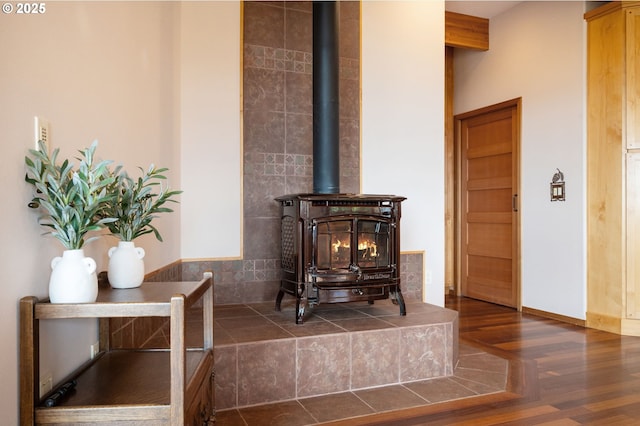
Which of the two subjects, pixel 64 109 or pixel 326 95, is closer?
pixel 64 109

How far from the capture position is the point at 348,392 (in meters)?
2.44

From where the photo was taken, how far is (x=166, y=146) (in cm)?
278

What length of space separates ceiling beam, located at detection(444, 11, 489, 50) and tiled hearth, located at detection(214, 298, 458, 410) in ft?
10.0

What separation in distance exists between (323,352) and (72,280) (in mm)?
1494

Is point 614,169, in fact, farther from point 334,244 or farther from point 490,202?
point 334,244

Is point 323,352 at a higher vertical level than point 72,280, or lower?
lower

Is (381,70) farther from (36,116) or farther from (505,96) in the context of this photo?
(36,116)

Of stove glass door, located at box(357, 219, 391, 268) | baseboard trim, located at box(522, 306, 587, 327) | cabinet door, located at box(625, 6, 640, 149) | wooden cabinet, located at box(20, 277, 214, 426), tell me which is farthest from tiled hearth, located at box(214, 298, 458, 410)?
cabinet door, located at box(625, 6, 640, 149)

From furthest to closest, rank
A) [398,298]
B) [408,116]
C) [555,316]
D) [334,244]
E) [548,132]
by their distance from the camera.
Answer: [548,132], [555,316], [408,116], [398,298], [334,244]

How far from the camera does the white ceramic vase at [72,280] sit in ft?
3.88

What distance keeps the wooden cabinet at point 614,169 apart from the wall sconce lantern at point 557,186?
0.82ft

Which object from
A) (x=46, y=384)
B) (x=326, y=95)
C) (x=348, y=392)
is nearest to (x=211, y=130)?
(x=326, y=95)

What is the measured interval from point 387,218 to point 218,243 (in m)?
1.20

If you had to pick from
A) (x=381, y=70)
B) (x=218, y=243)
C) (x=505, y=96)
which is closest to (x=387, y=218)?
(x=218, y=243)
